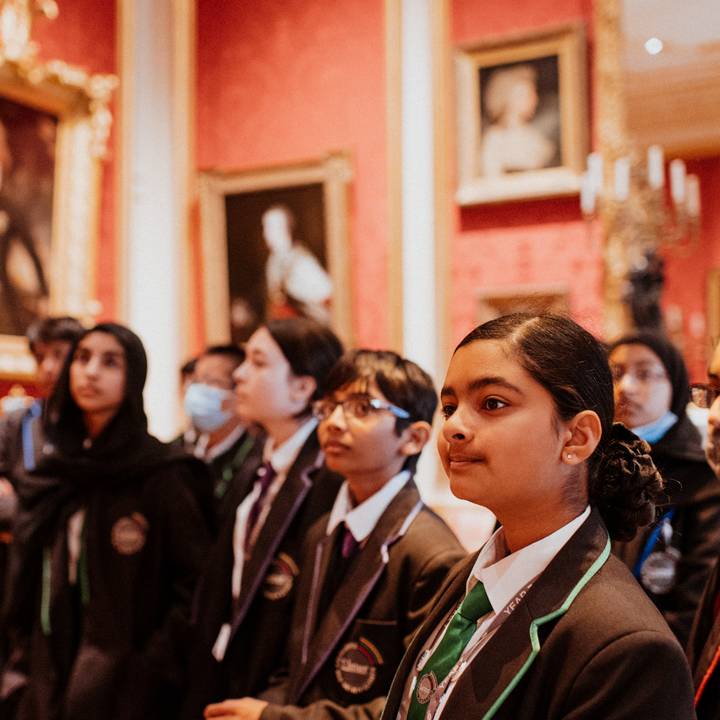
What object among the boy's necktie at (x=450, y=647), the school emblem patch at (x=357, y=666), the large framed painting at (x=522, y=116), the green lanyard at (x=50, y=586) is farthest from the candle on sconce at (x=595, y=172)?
the boy's necktie at (x=450, y=647)

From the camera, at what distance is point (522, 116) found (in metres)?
5.36

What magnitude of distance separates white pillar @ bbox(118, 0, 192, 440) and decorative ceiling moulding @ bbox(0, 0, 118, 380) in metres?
0.34

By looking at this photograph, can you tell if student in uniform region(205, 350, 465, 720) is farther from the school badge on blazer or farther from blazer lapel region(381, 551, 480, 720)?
blazer lapel region(381, 551, 480, 720)

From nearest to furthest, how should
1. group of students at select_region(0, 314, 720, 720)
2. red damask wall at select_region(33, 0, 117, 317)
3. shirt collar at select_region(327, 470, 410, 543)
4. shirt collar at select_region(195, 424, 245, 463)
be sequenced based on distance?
group of students at select_region(0, 314, 720, 720) → shirt collar at select_region(327, 470, 410, 543) → shirt collar at select_region(195, 424, 245, 463) → red damask wall at select_region(33, 0, 117, 317)

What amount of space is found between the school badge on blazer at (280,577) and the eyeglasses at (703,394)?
129cm

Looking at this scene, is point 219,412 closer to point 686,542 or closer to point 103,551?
point 103,551

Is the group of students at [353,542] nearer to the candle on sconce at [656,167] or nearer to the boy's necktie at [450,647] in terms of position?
the boy's necktie at [450,647]

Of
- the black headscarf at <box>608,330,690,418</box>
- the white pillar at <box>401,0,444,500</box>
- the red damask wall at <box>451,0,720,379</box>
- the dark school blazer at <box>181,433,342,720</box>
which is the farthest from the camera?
the white pillar at <box>401,0,444,500</box>

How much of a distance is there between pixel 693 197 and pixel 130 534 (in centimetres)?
341

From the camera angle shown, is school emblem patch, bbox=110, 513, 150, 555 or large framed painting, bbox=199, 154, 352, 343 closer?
school emblem patch, bbox=110, 513, 150, 555

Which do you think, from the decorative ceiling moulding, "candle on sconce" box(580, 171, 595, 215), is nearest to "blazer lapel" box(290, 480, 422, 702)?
"candle on sconce" box(580, 171, 595, 215)

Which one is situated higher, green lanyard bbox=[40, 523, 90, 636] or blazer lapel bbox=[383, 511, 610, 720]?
blazer lapel bbox=[383, 511, 610, 720]

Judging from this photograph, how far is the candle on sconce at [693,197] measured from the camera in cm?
486

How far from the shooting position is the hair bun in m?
1.56
